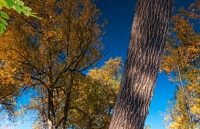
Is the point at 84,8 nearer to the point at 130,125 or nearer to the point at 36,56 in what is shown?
the point at 36,56

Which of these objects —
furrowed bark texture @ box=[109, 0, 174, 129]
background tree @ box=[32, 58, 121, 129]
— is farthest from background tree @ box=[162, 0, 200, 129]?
furrowed bark texture @ box=[109, 0, 174, 129]

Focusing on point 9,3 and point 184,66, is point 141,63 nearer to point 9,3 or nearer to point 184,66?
point 9,3

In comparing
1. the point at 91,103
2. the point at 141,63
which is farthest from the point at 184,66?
the point at 141,63

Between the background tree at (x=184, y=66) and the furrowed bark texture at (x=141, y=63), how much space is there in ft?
39.7

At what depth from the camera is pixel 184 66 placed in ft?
52.0

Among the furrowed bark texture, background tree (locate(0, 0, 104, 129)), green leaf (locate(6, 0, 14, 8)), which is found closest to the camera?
green leaf (locate(6, 0, 14, 8))

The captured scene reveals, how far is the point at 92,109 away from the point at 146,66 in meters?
11.7

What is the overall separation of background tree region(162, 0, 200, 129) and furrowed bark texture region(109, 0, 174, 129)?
12.1 m

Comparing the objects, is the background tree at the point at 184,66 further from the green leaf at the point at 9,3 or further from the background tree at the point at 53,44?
the green leaf at the point at 9,3

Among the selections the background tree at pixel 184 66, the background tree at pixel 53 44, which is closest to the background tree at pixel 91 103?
the background tree at pixel 53 44

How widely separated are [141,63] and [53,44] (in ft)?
27.7

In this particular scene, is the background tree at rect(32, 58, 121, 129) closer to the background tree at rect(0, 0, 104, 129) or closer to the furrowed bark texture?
the background tree at rect(0, 0, 104, 129)

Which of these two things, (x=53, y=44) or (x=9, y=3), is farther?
(x=53, y=44)

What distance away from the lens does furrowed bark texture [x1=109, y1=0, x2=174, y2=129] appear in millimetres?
2506
